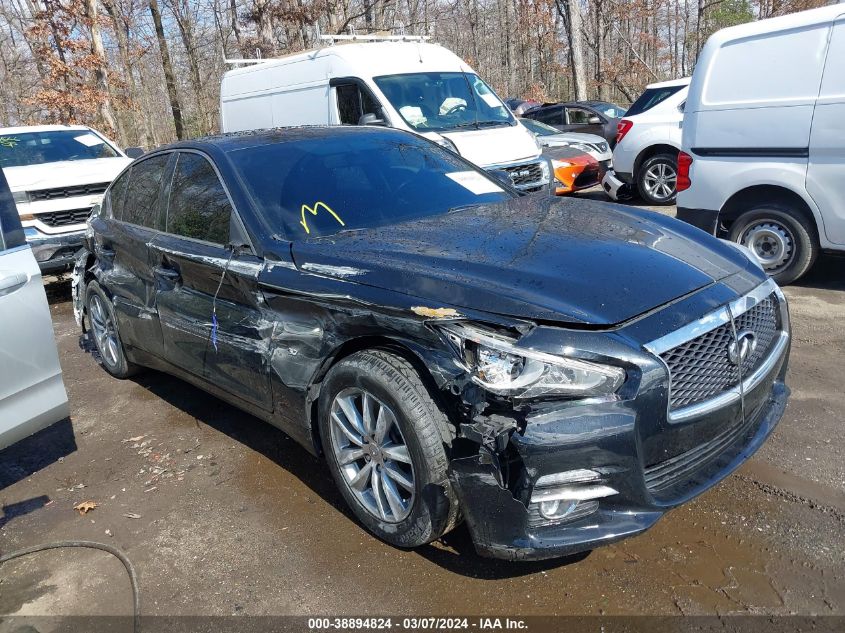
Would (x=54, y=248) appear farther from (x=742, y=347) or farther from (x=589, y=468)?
(x=742, y=347)

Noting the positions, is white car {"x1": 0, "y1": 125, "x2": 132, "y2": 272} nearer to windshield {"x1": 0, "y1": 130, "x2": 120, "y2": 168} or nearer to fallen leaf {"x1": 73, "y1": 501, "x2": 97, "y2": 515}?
windshield {"x1": 0, "y1": 130, "x2": 120, "y2": 168}

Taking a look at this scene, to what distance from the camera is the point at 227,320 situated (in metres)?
Result: 3.46

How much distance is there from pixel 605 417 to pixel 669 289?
628 millimetres

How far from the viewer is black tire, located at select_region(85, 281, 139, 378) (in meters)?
4.87

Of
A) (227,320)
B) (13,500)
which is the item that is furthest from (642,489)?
(13,500)

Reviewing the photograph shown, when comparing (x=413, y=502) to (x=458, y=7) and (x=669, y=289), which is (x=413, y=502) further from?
(x=458, y=7)

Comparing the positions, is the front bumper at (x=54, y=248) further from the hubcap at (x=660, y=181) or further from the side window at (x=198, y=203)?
the hubcap at (x=660, y=181)

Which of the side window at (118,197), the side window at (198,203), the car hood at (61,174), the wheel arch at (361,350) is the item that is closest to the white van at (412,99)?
the car hood at (61,174)

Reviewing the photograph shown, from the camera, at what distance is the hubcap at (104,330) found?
4.98 m

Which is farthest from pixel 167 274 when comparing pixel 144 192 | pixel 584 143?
pixel 584 143

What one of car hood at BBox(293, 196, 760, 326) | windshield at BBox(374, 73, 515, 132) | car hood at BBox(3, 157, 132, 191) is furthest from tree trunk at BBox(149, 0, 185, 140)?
car hood at BBox(293, 196, 760, 326)

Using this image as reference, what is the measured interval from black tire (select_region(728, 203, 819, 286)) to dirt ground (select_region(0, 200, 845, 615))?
5.59 ft

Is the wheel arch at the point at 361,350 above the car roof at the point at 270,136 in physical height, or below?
below

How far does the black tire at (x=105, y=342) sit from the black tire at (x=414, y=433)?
2720 millimetres
